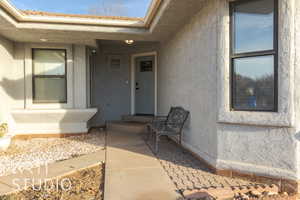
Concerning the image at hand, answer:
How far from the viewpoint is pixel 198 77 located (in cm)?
385

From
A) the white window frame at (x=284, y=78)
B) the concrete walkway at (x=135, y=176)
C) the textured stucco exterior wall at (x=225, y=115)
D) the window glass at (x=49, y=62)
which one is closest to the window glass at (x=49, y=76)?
the window glass at (x=49, y=62)

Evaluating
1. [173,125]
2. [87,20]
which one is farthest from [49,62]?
[173,125]

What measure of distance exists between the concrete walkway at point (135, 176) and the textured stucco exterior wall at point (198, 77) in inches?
35.3

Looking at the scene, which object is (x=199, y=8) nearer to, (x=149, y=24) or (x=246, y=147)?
(x=149, y=24)

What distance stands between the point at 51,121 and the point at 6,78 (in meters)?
1.60

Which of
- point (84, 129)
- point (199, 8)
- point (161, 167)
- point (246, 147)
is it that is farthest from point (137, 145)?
point (199, 8)

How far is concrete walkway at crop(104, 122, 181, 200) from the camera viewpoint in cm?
256

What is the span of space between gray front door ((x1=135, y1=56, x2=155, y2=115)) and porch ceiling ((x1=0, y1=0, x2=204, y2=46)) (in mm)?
1892

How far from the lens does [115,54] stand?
25.1ft

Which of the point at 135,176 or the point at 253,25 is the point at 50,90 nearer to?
the point at 135,176

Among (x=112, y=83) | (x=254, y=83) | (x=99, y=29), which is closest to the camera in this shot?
(x=254, y=83)

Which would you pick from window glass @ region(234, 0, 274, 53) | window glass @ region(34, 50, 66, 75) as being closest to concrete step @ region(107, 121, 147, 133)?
window glass @ region(34, 50, 66, 75)

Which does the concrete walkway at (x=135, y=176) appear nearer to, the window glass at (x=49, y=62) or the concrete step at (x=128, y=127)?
the concrete step at (x=128, y=127)

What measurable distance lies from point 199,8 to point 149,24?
144 cm
